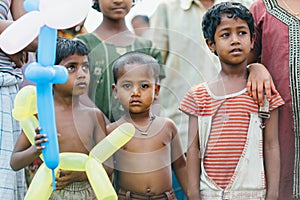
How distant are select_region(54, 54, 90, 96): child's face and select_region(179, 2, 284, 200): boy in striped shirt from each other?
0.47 meters

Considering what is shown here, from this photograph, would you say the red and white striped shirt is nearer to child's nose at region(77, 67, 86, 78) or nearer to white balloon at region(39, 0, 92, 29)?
child's nose at region(77, 67, 86, 78)

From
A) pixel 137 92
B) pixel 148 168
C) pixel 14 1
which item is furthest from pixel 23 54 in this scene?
pixel 148 168

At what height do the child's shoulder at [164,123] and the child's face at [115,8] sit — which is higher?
the child's face at [115,8]

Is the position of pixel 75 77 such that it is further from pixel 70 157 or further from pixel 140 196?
pixel 140 196

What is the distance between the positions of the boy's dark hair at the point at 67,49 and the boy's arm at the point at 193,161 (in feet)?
2.00

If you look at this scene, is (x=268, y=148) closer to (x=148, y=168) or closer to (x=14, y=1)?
(x=148, y=168)

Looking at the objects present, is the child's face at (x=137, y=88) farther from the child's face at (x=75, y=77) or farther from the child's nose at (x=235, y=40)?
the child's nose at (x=235, y=40)

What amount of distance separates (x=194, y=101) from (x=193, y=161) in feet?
0.91

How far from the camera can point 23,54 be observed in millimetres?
3059

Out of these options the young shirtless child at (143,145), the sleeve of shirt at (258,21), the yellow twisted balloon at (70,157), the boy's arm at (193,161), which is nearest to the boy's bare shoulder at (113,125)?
the young shirtless child at (143,145)

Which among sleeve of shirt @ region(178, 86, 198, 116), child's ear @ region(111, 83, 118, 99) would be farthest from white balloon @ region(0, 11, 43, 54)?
sleeve of shirt @ region(178, 86, 198, 116)

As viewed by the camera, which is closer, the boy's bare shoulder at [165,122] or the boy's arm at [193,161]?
the boy's arm at [193,161]

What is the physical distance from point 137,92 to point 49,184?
1.89 feet

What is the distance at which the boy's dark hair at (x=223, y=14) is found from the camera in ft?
9.68
